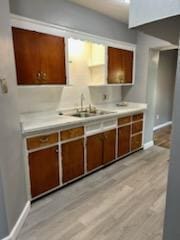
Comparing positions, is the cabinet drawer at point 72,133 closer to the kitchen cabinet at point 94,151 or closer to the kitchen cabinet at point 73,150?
the kitchen cabinet at point 73,150

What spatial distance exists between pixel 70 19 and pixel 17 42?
0.93 m

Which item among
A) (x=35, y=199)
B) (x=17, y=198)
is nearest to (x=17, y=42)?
(x=17, y=198)

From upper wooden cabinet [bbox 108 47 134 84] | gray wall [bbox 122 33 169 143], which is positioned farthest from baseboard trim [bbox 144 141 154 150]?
upper wooden cabinet [bbox 108 47 134 84]

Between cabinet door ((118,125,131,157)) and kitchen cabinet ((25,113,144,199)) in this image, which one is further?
cabinet door ((118,125,131,157))

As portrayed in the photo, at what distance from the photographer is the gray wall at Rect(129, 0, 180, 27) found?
756 millimetres

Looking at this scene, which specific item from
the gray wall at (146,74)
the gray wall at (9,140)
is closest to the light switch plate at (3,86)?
the gray wall at (9,140)

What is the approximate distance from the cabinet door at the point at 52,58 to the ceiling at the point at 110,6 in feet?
2.32

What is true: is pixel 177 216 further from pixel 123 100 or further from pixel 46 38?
pixel 123 100

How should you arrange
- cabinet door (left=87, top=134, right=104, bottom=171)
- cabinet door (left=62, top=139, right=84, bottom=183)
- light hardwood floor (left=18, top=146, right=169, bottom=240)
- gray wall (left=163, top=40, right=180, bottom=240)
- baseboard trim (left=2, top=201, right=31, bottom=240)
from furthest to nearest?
1. cabinet door (left=87, top=134, right=104, bottom=171)
2. cabinet door (left=62, top=139, right=84, bottom=183)
3. light hardwood floor (left=18, top=146, right=169, bottom=240)
4. baseboard trim (left=2, top=201, right=31, bottom=240)
5. gray wall (left=163, top=40, right=180, bottom=240)

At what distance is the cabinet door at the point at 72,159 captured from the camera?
7.87 ft

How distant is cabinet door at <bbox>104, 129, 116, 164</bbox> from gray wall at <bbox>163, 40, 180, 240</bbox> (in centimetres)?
194

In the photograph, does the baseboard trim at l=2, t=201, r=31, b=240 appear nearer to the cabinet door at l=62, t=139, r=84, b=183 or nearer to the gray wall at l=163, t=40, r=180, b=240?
the cabinet door at l=62, t=139, r=84, b=183

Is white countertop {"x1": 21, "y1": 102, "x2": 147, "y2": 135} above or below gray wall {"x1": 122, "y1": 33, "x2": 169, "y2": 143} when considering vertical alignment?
below

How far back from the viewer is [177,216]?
100 cm
